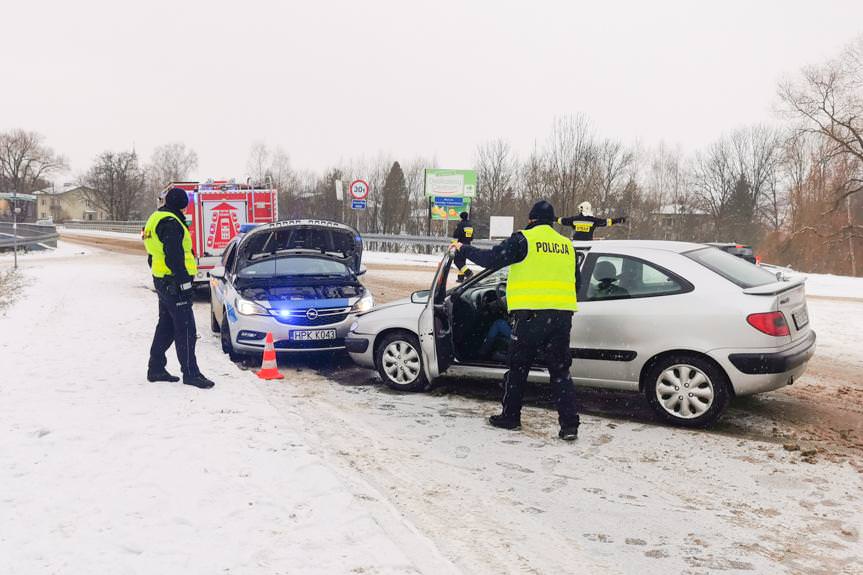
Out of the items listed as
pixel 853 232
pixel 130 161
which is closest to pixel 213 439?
pixel 853 232

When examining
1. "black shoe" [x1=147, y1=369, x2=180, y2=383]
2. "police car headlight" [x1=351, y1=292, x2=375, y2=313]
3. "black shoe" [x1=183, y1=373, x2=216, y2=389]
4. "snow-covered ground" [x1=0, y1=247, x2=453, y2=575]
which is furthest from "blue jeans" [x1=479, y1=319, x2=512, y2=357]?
"black shoe" [x1=147, y1=369, x2=180, y2=383]

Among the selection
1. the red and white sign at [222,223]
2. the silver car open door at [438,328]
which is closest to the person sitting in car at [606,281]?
the silver car open door at [438,328]

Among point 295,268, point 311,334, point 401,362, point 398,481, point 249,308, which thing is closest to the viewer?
point 398,481

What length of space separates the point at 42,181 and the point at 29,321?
11535 centimetres

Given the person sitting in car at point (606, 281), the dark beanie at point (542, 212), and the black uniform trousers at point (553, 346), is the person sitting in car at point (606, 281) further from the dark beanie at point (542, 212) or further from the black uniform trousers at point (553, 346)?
the dark beanie at point (542, 212)

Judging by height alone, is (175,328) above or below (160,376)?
above

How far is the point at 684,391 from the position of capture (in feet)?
18.5

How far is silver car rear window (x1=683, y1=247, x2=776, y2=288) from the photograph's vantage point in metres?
5.71

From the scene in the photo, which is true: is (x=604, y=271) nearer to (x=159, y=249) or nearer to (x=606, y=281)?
(x=606, y=281)

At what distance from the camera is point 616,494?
4371mm

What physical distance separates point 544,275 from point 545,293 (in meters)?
0.15

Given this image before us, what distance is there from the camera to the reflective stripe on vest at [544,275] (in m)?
5.40

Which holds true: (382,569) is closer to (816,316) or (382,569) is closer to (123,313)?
(123,313)

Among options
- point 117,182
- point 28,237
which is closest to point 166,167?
point 117,182
